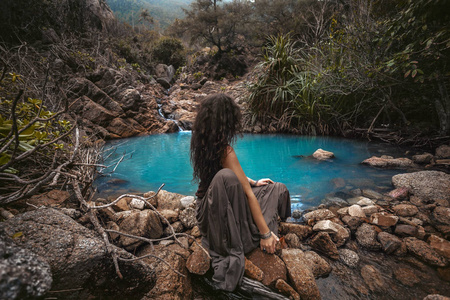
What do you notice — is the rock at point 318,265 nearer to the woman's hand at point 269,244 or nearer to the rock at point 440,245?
the woman's hand at point 269,244

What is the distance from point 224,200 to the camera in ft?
4.10

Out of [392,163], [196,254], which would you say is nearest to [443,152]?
[392,163]

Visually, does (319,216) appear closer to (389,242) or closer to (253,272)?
(389,242)

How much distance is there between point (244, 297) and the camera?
1.18 meters

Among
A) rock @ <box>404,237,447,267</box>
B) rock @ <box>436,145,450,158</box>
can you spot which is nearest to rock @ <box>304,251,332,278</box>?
→ rock @ <box>404,237,447,267</box>

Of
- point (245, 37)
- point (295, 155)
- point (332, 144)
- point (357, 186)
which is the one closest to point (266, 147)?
point (295, 155)

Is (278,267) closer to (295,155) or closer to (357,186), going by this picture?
(357,186)

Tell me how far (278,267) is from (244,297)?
Answer: 0.91 ft

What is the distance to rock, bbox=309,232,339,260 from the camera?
154 centimetres

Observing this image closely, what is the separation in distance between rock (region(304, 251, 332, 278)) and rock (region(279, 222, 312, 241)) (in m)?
0.28

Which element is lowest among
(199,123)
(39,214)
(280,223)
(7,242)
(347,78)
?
(280,223)

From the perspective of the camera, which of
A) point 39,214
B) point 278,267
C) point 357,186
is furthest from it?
point 357,186

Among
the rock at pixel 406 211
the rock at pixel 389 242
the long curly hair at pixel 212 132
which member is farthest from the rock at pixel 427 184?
the long curly hair at pixel 212 132

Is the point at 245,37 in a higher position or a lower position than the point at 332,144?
higher
